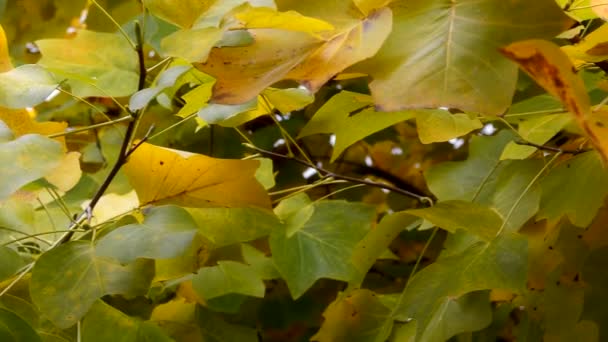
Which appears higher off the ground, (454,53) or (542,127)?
(454,53)

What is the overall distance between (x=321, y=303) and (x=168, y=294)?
1.11 ft

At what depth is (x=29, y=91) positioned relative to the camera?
1.92 feet

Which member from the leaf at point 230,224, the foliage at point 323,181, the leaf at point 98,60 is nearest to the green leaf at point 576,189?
the foliage at point 323,181

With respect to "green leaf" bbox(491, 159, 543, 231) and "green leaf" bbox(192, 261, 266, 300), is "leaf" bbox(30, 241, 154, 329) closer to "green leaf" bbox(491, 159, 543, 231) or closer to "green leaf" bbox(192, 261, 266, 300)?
"green leaf" bbox(192, 261, 266, 300)

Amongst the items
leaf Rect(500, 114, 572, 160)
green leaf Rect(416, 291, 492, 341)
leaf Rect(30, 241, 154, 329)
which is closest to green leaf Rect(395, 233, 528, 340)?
green leaf Rect(416, 291, 492, 341)

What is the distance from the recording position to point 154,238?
564 millimetres

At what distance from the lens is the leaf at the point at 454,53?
0.46 meters

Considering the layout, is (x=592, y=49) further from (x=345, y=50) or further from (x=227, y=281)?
(x=227, y=281)

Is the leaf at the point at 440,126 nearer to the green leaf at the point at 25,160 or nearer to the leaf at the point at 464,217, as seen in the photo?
the leaf at the point at 464,217

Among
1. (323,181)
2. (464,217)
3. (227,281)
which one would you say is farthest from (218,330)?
(464,217)

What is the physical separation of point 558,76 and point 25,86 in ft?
1.18

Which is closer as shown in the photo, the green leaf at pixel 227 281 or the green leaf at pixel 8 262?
the green leaf at pixel 8 262

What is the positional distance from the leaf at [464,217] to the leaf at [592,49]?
0.44 ft

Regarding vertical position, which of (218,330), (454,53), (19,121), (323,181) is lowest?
(218,330)
